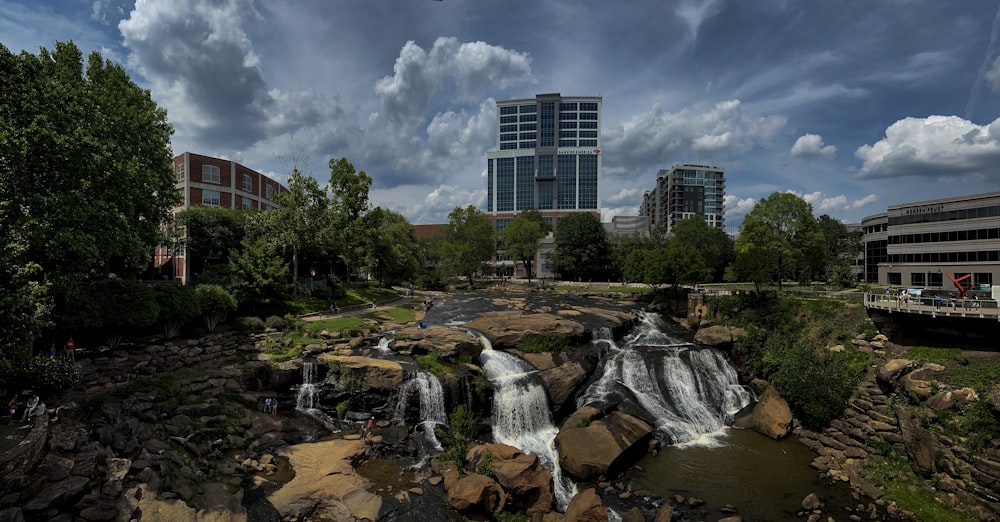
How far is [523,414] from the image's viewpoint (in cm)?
2564

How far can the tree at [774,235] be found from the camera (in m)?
44.7

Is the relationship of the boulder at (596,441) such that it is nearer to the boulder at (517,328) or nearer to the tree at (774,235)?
the boulder at (517,328)

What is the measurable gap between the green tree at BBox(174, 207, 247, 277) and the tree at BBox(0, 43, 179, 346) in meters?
19.3

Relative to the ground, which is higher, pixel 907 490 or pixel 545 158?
pixel 545 158

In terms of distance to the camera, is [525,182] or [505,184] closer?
[525,182]

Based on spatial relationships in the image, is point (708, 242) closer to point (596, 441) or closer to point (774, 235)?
point (774, 235)

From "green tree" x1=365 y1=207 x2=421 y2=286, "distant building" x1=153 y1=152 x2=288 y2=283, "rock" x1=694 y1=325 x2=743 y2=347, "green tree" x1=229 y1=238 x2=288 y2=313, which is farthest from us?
"green tree" x1=365 y1=207 x2=421 y2=286

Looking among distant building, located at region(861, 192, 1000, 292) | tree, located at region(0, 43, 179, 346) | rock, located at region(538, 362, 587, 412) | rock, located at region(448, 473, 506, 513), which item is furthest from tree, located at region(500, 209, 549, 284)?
rock, located at region(448, 473, 506, 513)

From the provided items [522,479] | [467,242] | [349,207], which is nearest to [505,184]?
[467,242]

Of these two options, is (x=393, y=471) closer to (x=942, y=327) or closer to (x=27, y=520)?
(x=27, y=520)

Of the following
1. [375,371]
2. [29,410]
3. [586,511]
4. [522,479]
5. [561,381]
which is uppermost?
[29,410]

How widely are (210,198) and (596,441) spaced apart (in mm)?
58620

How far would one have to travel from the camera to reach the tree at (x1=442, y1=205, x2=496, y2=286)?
285 feet

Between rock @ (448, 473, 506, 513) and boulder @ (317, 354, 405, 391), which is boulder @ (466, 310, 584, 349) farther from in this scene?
rock @ (448, 473, 506, 513)
